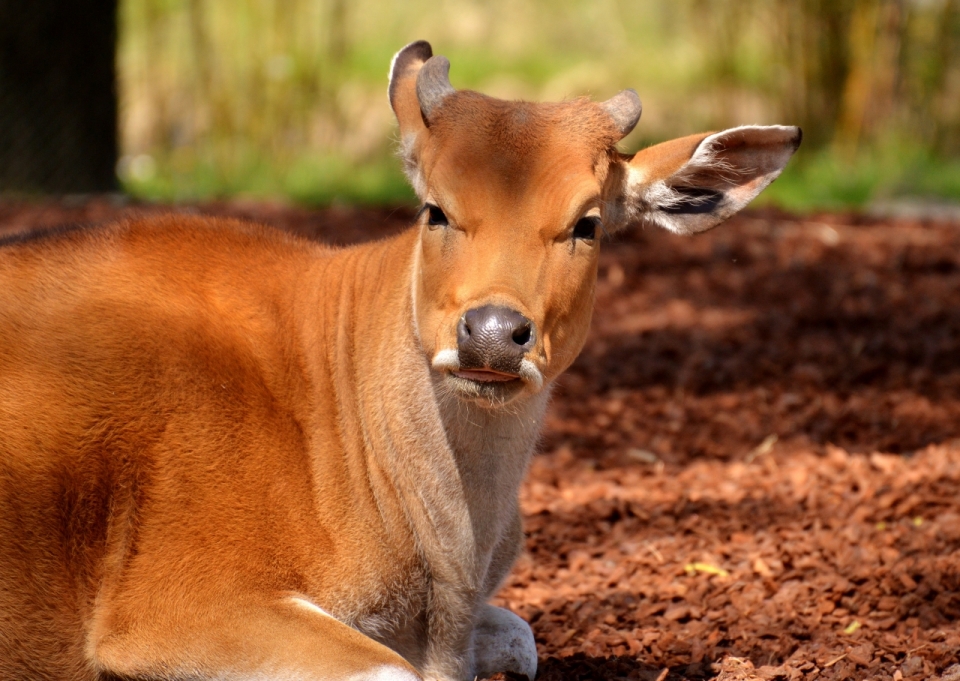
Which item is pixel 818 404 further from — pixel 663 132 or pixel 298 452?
pixel 663 132

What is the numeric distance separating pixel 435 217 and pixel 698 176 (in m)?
0.93

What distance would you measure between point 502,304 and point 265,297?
1050mm

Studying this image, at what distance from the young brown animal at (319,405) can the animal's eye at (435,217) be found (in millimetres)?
10

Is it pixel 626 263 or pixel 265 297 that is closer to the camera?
pixel 265 297

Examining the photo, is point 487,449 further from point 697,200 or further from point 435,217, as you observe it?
point 697,200

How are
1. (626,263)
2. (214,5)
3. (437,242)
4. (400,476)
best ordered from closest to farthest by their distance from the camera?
(437,242), (400,476), (626,263), (214,5)

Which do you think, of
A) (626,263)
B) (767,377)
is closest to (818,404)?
(767,377)

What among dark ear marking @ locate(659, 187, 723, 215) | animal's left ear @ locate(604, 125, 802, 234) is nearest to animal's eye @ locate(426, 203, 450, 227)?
animal's left ear @ locate(604, 125, 802, 234)

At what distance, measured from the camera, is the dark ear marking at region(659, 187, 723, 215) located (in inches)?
157

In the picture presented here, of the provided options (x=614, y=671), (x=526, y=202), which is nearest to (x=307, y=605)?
(x=614, y=671)

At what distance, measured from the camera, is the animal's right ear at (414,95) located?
3758mm

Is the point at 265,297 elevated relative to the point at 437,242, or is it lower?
lower

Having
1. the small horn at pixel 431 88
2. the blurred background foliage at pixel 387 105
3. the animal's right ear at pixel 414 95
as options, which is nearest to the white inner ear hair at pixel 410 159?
the animal's right ear at pixel 414 95

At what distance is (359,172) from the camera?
11.9 m
